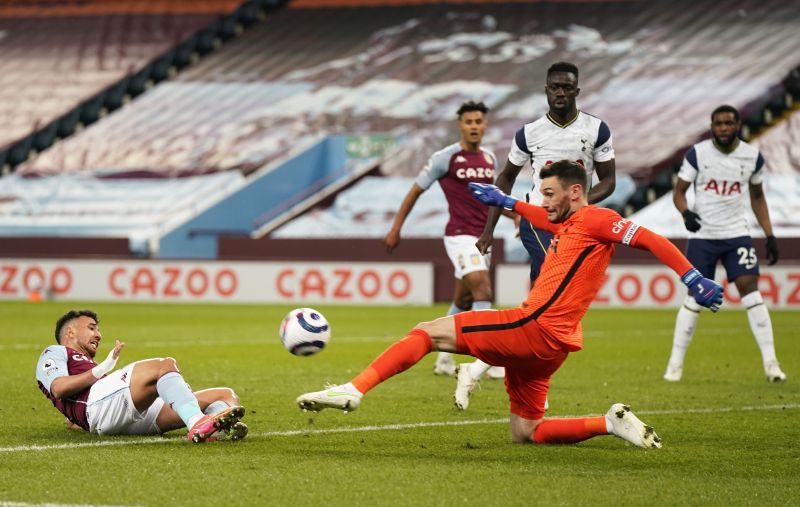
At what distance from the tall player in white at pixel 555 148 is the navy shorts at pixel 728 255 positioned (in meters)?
2.41

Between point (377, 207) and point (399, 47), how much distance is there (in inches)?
264

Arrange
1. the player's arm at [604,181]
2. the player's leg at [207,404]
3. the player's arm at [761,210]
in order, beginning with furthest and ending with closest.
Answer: the player's arm at [761,210] → the player's arm at [604,181] → the player's leg at [207,404]

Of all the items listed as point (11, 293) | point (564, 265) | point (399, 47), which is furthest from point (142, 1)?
point (564, 265)

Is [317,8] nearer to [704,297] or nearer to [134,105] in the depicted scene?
[134,105]

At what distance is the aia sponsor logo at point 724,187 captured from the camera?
1148 centimetres

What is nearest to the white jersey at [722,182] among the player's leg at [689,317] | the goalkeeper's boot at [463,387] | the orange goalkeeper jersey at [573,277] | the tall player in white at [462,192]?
the player's leg at [689,317]

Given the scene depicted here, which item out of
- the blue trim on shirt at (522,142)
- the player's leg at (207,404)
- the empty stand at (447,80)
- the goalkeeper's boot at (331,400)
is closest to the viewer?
the goalkeeper's boot at (331,400)

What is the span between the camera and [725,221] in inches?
452

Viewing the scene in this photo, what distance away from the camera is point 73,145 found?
118 ft

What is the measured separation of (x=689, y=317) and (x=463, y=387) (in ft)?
10.9

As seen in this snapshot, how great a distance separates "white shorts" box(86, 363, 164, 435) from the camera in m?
7.16

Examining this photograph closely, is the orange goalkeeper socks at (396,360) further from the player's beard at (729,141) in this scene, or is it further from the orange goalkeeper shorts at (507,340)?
the player's beard at (729,141)

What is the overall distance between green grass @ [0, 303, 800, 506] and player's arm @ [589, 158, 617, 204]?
4.80 feet

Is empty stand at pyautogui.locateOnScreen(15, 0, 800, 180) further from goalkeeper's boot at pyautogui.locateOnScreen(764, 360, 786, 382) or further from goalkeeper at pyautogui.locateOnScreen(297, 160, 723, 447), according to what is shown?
goalkeeper at pyautogui.locateOnScreen(297, 160, 723, 447)
